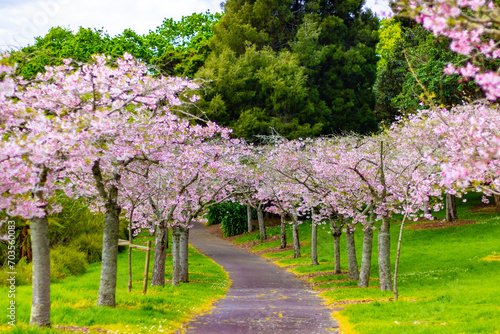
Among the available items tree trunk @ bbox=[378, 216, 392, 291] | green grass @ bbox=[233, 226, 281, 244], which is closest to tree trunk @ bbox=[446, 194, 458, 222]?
green grass @ bbox=[233, 226, 281, 244]

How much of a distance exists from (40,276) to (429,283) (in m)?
15.1

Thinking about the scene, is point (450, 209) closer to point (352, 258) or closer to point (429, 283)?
point (352, 258)

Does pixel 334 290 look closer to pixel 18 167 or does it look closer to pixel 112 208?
pixel 112 208

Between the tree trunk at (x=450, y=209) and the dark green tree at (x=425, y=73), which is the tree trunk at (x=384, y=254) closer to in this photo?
the dark green tree at (x=425, y=73)

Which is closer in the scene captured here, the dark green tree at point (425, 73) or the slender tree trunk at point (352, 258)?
the slender tree trunk at point (352, 258)

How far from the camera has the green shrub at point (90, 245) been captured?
27.3m

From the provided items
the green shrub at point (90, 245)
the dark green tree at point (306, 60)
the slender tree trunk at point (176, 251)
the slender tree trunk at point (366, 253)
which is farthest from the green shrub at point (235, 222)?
the slender tree trunk at point (366, 253)

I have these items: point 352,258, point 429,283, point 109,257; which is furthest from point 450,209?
point 109,257

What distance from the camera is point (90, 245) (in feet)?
91.1

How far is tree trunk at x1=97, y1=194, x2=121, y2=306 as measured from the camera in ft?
41.7

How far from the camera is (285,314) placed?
46.5ft

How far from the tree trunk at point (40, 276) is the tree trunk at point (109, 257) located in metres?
2.69

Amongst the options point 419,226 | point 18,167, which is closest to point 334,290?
point 18,167

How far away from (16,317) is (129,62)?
6.63m
